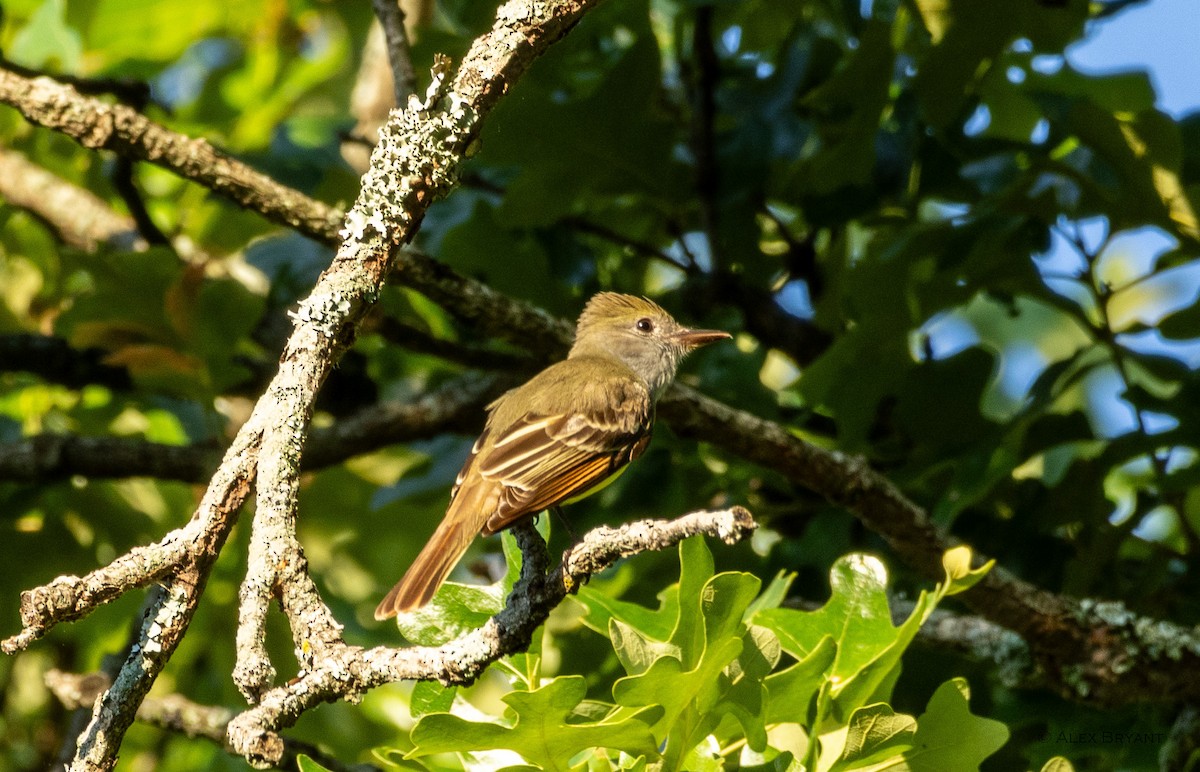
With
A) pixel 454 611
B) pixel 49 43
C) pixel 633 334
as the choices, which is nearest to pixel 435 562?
pixel 454 611

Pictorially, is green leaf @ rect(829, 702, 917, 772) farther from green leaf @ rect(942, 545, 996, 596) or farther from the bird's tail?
the bird's tail

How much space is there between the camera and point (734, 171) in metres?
4.12

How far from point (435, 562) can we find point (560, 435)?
870 millimetres

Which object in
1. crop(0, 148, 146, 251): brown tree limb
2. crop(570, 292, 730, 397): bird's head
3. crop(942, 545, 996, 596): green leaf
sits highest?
crop(0, 148, 146, 251): brown tree limb

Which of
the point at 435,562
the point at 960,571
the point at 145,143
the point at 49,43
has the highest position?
the point at 49,43

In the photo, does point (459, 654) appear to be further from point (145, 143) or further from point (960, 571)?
point (145, 143)

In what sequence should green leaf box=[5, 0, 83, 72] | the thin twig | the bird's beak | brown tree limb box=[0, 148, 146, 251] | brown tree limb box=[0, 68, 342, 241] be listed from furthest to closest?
brown tree limb box=[0, 148, 146, 251], green leaf box=[5, 0, 83, 72], the bird's beak, the thin twig, brown tree limb box=[0, 68, 342, 241]

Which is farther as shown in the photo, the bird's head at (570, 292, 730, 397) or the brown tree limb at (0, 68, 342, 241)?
the bird's head at (570, 292, 730, 397)

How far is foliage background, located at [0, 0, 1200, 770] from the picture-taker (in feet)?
11.9

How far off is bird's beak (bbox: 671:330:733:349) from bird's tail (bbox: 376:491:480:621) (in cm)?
96

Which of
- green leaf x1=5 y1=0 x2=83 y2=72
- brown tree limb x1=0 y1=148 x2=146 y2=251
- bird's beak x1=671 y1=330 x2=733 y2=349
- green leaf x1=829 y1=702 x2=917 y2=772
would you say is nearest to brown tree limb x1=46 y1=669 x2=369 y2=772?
green leaf x1=829 y1=702 x2=917 y2=772

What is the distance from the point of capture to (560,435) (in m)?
3.68

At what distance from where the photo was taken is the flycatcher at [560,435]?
3.02m

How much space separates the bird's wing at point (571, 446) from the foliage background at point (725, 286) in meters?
0.30
